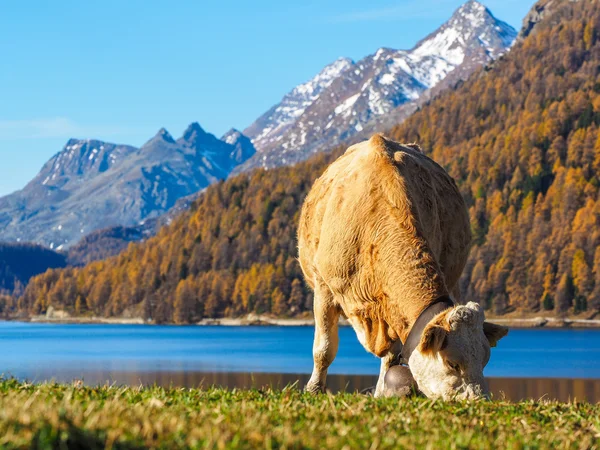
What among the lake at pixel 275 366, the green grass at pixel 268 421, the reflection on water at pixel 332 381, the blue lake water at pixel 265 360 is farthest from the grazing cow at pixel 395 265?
the blue lake water at pixel 265 360

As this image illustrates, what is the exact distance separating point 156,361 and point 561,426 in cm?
8454

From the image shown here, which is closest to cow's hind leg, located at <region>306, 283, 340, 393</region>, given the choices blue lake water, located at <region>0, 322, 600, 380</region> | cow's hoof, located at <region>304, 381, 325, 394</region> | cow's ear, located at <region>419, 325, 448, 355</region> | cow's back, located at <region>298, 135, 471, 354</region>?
cow's hoof, located at <region>304, 381, 325, 394</region>

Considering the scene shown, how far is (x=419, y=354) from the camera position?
10594 millimetres

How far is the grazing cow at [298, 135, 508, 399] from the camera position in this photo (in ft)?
34.2

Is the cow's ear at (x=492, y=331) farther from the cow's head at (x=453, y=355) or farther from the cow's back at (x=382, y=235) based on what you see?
the cow's back at (x=382, y=235)

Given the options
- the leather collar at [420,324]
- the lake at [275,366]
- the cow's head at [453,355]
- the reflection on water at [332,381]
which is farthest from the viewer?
the lake at [275,366]

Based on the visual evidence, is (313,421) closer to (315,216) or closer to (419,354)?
(419,354)

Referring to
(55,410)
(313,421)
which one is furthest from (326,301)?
(55,410)

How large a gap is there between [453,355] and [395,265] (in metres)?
1.92

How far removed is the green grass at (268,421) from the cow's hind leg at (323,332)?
Answer: 10.4 ft

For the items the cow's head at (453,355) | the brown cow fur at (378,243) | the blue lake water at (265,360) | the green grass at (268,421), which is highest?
the brown cow fur at (378,243)

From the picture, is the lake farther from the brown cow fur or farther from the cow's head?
the cow's head

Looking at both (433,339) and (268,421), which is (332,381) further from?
(268,421)

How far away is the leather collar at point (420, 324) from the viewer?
10.9 meters
